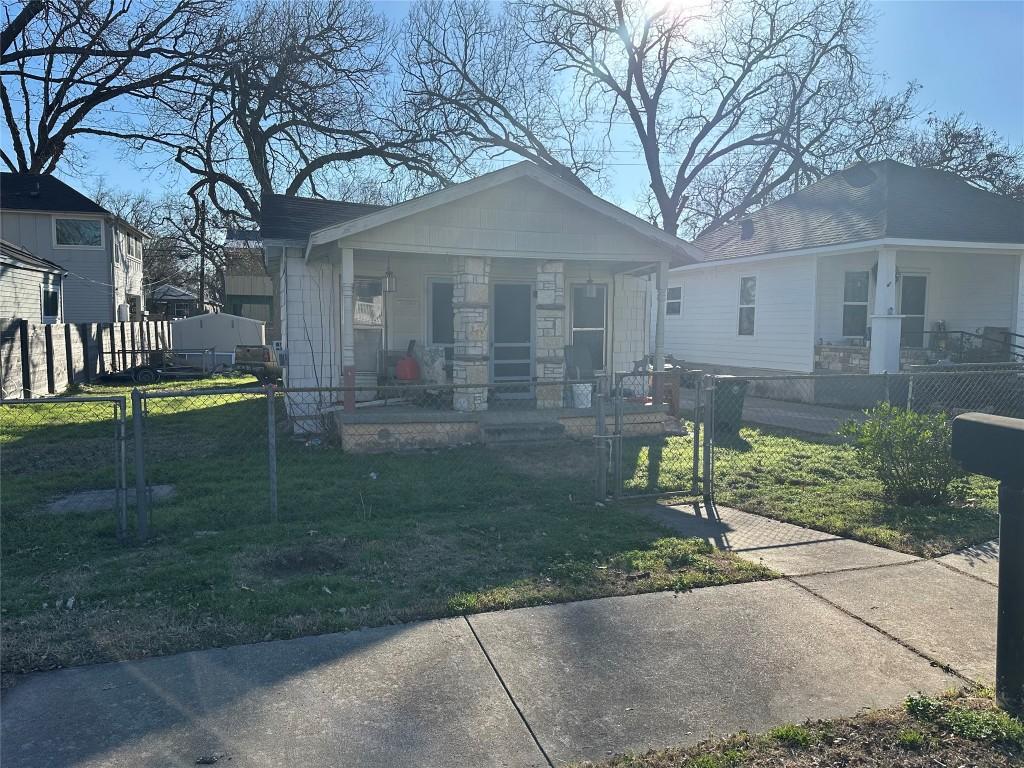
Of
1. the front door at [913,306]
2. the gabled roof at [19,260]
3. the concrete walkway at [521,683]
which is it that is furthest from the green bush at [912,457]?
the gabled roof at [19,260]

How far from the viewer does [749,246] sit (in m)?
17.9

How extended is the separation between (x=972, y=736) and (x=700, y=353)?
17.3 metres

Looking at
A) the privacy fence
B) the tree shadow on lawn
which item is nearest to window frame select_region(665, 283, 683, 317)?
the privacy fence

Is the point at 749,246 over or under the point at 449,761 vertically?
over

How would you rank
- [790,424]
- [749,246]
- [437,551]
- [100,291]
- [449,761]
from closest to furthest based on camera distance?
[449,761] < [437,551] < [790,424] < [749,246] < [100,291]

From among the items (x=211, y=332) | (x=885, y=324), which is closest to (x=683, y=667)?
(x=885, y=324)

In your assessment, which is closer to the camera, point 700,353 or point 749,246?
point 749,246

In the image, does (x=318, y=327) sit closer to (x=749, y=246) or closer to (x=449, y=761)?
(x=449, y=761)

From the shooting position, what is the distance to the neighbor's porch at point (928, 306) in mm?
15172

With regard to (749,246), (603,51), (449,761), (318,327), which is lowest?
(449,761)

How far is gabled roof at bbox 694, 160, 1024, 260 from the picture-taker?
14.5m

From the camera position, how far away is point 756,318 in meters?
17.5

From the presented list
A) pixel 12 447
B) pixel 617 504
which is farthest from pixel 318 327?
pixel 617 504

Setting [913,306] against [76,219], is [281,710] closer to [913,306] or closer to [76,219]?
[913,306]
